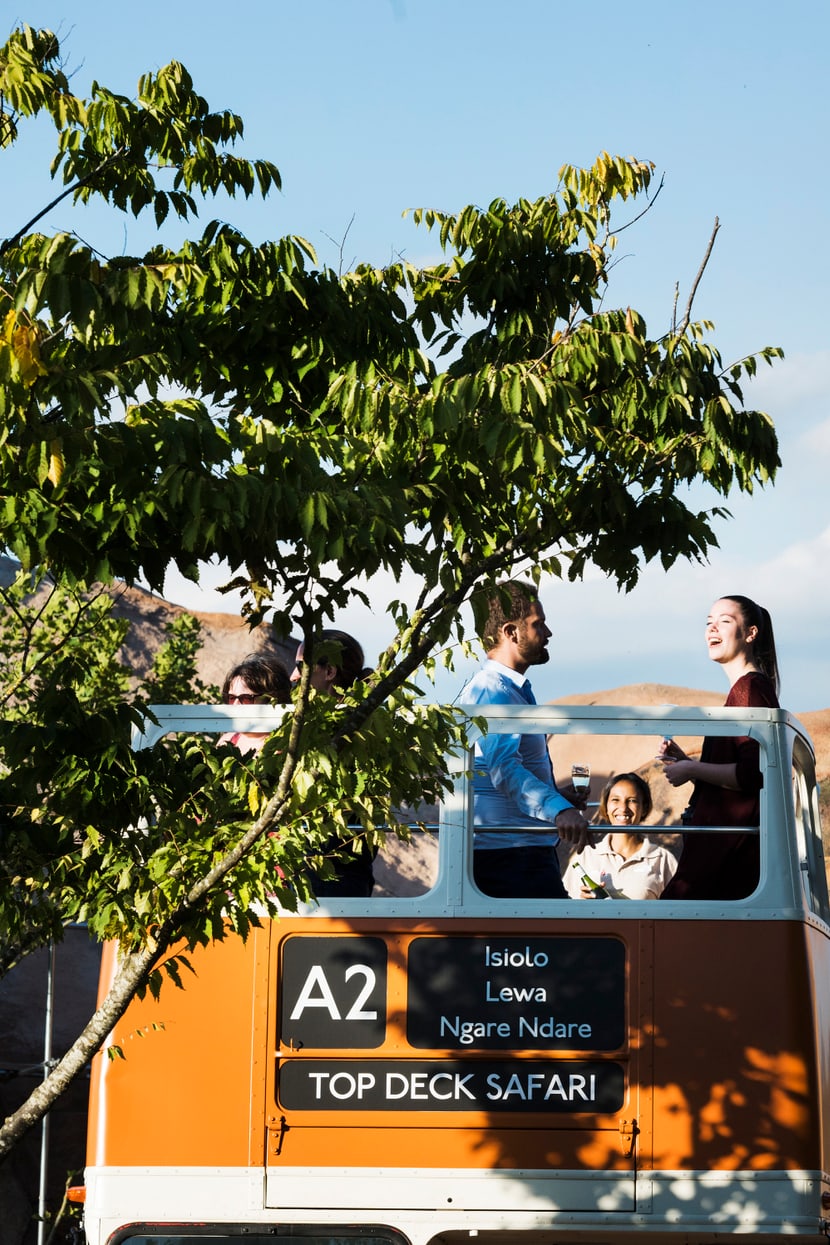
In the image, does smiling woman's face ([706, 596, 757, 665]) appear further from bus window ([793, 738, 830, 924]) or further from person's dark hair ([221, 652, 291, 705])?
person's dark hair ([221, 652, 291, 705])

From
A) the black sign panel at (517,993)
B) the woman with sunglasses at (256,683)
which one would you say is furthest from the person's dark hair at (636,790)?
the woman with sunglasses at (256,683)

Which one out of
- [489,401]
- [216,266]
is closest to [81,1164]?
[216,266]

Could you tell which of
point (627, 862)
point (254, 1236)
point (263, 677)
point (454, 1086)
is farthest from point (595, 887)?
point (254, 1236)

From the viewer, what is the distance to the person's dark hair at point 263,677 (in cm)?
793

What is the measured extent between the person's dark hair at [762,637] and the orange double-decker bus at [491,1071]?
0.34 meters

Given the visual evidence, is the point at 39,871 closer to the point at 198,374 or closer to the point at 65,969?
the point at 198,374

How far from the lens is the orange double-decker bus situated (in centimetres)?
705

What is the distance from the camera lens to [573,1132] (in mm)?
7098

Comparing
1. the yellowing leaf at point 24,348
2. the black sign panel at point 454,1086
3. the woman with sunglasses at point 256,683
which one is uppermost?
the yellowing leaf at point 24,348

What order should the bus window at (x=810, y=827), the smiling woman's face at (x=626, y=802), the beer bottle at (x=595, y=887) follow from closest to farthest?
the beer bottle at (x=595, y=887) < the bus window at (x=810, y=827) < the smiling woman's face at (x=626, y=802)

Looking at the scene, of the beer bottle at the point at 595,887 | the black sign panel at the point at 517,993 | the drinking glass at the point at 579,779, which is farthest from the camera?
the beer bottle at the point at 595,887

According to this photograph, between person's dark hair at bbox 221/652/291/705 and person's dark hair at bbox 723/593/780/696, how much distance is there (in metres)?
2.18

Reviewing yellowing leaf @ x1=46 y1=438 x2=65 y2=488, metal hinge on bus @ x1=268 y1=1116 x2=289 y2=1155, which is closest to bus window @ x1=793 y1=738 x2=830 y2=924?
metal hinge on bus @ x1=268 y1=1116 x2=289 y2=1155

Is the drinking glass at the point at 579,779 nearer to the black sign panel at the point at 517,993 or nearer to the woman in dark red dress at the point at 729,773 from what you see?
the woman in dark red dress at the point at 729,773
